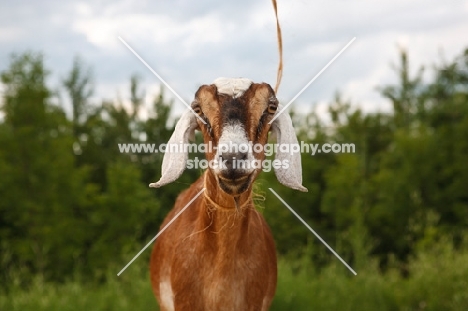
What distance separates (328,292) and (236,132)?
908cm

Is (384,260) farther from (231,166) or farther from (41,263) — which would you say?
(231,166)

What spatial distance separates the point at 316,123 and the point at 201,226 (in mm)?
17266

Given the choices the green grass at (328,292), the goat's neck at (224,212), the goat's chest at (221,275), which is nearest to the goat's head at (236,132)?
the goat's neck at (224,212)

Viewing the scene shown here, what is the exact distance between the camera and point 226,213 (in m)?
5.04

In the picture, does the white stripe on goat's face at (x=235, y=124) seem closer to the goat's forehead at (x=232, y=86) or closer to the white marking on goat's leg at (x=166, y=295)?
the goat's forehead at (x=232, y=86)

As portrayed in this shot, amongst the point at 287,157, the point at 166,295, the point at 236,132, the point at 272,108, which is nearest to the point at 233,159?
the point at 236,132

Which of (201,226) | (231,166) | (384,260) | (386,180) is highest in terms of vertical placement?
(231,166)

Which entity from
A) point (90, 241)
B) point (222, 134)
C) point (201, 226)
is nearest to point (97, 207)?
point (90, 241)

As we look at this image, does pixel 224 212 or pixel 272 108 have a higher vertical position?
pixel 272 108

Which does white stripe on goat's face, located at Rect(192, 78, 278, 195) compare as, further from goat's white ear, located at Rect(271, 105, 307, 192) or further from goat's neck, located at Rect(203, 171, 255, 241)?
goat's neck, located at Rect(203, 171, 255, 241)

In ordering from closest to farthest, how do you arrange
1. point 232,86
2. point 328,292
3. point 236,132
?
point 236,132
point 232,86
point 328,292

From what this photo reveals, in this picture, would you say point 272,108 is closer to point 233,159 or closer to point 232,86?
point 232,86

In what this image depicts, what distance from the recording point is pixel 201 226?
528cm

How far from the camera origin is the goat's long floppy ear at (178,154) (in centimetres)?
456
